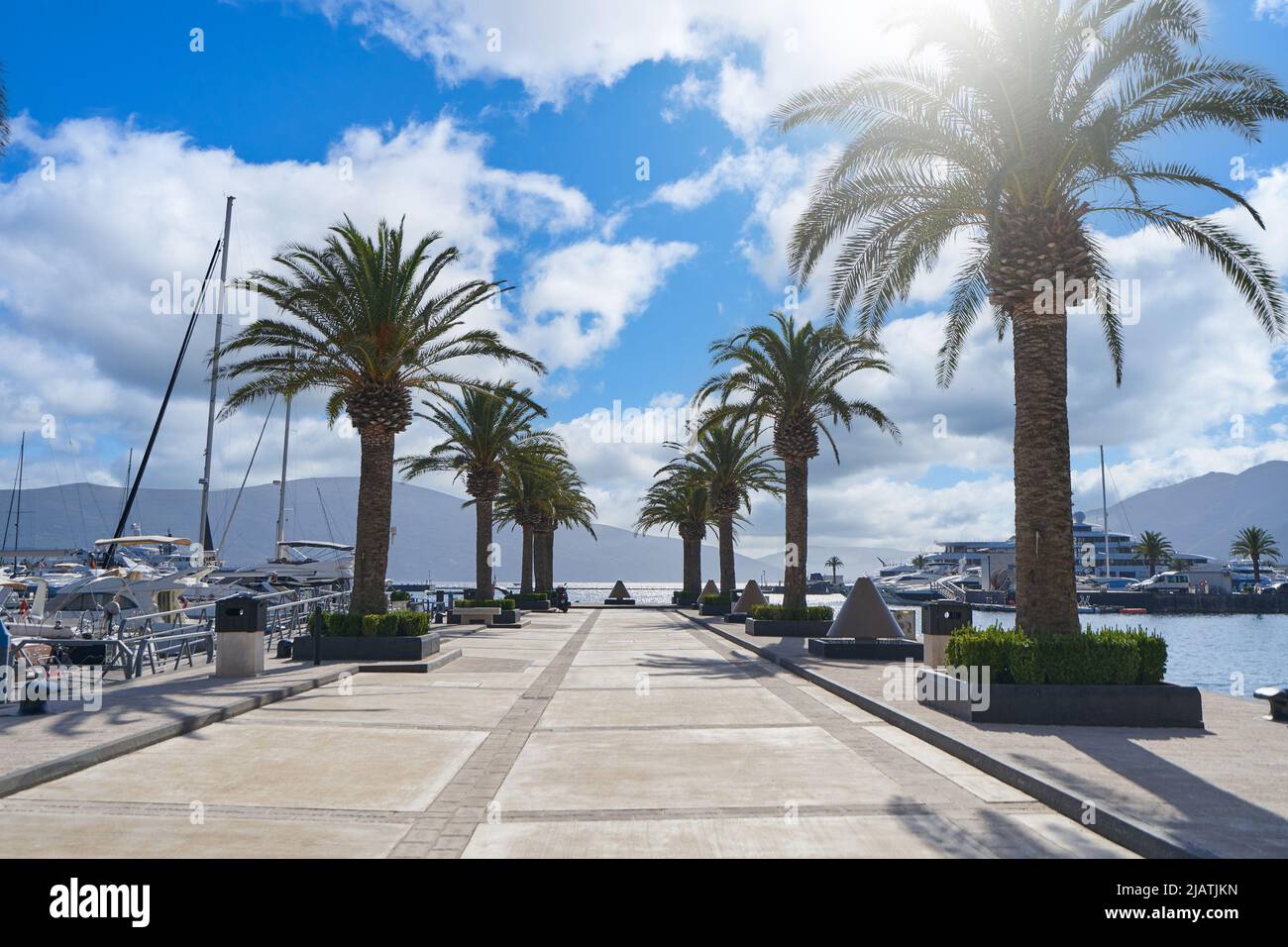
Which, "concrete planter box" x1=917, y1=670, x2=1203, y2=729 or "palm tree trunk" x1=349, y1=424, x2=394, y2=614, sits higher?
"palm tree trunk" x1=349, y1=424, x2=394, y2=614

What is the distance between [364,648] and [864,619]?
32.8 ft

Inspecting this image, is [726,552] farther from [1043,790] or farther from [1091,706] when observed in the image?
[1043,790]

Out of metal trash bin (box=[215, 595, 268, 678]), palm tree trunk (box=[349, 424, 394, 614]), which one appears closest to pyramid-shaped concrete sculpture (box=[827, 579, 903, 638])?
palm tree trunk (box=[349, 424, 394, 614])

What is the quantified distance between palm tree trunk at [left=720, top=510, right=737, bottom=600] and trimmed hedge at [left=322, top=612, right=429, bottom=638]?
80.8 feet

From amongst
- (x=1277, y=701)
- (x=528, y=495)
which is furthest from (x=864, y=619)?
(x=528, y=495)

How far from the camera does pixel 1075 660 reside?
11.0m

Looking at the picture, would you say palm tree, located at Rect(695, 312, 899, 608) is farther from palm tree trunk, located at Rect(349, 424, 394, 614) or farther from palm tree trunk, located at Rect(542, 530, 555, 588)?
palm tree trunk, located at Rect(542, 530, 555, 588)

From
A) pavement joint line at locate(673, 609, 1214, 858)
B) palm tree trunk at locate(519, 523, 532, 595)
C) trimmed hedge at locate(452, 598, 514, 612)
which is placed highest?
palm tree trunk at locate(519, 523, 532, 595)

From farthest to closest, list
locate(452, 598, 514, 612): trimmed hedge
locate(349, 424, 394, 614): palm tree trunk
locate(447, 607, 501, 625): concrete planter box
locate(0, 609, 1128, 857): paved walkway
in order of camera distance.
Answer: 1. locate(452, 598, 514, 612): trimmed hedge
2. locate(447, 607, 501, 625): concrete planter box
3. locate(349, 424, 394, 614): palm tree trunk
4. locate(0, 609, 1128, 857): paved walkway

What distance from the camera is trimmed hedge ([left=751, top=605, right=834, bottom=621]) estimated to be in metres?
26.8

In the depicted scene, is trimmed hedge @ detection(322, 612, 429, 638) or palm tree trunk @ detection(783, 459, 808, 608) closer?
trimmed hedge @ detection(322, 612, 429, 638)

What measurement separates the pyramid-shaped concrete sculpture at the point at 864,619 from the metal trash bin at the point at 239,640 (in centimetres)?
1112

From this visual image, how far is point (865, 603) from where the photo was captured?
19.9m
